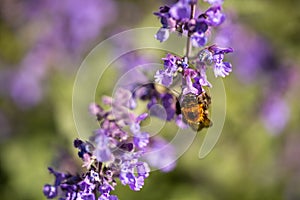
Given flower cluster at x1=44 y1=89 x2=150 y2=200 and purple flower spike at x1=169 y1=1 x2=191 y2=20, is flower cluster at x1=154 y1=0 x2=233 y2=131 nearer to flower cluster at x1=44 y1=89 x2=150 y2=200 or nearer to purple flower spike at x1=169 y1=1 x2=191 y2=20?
purple flower spike at x1=169 y1=1 x2=191 y2=20

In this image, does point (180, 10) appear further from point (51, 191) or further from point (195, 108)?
point (51, 191)

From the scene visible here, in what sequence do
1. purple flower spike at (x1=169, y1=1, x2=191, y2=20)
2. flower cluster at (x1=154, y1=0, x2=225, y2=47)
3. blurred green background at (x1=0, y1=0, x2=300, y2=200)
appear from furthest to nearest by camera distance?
blurred green background at (x1=0, y1=0, x2=300, y2=200), flower cluster at (x1=154, y1=0, x2=225, y2=47), purple flower spike at (x1=169, y1=1, x2=191, y2=20)

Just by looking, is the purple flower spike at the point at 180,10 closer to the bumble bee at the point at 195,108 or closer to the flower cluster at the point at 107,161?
the bumble bee at the point at 195,108

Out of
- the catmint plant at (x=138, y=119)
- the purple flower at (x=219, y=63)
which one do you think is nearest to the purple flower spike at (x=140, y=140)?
the catmint plant at (x=138, y=119)

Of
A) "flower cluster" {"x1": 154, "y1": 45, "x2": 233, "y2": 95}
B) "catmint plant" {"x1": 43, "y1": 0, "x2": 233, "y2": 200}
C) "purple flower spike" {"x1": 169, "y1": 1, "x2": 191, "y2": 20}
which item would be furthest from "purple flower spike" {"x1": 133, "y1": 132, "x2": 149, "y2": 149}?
"purple flower spike" {"x1": 169, "y1": 1, "x2": 191, "y2": 20}

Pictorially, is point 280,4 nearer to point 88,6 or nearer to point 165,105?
point 88,6

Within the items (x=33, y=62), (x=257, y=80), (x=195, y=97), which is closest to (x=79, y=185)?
(x=195, y=97)

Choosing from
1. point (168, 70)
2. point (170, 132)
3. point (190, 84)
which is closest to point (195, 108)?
point (190, 84)
